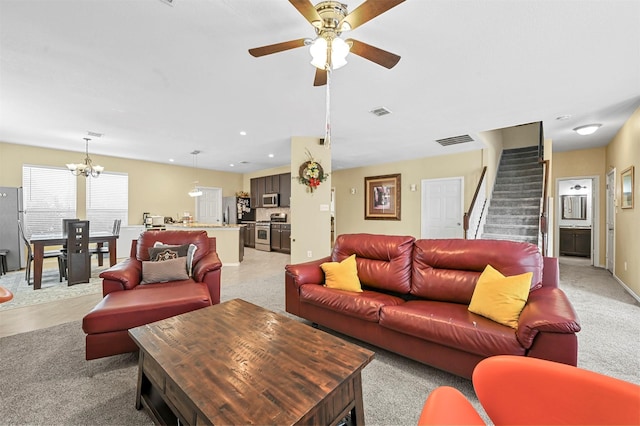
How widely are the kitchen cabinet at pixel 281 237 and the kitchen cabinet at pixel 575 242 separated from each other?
723 cm

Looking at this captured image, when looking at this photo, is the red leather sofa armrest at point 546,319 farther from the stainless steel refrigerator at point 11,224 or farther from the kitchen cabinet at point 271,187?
the stainless steel refrigerator at point 11,224

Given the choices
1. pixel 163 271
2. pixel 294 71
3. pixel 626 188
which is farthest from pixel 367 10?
pixel 626 188

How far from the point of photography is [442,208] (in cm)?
641

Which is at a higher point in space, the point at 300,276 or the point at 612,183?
the point at 612,183

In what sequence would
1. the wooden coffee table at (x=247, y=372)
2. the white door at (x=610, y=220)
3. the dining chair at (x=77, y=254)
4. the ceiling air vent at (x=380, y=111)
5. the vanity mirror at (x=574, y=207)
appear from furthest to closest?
1. the vanity mirror at (x=574, y=207)
2. the white door at (x=610, y=220)
3. the dining chair at (x=77, y=254)
4. the ceiling air vent at (x=380, y=111)
5. the wooden coffee table at (x=247, y=372)

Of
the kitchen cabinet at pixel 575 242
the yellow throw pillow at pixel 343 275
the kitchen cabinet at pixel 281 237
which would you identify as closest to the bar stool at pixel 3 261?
the kitchen cabinet at pixel 281 237

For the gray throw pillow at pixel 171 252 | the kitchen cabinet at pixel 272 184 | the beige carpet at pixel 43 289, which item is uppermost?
the kitchen cabinet at pixel 272 184

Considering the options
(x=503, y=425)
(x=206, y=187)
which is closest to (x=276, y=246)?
(x=206, y=187)

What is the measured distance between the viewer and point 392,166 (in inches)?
286

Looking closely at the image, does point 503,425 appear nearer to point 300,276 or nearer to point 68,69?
point 300,276

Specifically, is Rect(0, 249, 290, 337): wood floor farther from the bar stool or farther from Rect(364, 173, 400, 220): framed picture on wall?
Rect(364, 173, 400, 220): framed picture on wall

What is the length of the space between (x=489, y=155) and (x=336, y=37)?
564 centimetres

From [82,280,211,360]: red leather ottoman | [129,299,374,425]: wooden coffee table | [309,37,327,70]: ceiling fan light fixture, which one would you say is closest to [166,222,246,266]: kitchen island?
[82,280,211,360]: red leather ottoman

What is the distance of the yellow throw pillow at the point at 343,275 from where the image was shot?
259 cm
